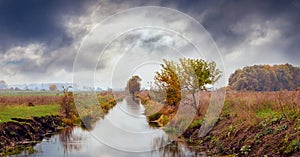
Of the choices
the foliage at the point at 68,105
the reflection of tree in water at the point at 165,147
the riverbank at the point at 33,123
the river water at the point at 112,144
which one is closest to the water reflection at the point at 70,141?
the river water at the point at 112,144

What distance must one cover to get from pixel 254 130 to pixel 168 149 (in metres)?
4.08

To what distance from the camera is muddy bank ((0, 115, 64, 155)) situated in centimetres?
→ 1689

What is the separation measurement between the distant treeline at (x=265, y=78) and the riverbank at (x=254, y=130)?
3686 cm

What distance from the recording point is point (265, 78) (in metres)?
60.6

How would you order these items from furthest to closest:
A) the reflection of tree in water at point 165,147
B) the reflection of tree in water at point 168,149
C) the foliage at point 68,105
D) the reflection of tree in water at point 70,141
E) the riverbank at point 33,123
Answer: the foliage at point 68,105 < the riverbank at point 33,123 < the reflection of tree in water at point 70,141 < the reflection of tree in water at point 165,147 < the reflection of tree in water at point 168,149

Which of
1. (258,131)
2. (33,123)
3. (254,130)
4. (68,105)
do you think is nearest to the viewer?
(258,131)

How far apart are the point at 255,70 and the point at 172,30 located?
47.3 m

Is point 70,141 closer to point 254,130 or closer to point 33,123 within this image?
point 33,123

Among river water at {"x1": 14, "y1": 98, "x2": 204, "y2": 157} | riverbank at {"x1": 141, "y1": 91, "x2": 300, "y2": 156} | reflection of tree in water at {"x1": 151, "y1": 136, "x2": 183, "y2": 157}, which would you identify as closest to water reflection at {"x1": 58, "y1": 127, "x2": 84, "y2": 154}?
river water at {"x1": 14, "y1": 98, "x2": 204, "y2": 157}

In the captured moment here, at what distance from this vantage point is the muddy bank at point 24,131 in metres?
16.9

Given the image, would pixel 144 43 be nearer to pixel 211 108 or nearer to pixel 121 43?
pixel 121 43

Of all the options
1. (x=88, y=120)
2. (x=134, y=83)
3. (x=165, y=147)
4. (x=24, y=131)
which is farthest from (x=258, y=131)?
(x=134, y=83)

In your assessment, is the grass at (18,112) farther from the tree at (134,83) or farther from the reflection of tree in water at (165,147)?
the reflection of tree in water at (165,147)

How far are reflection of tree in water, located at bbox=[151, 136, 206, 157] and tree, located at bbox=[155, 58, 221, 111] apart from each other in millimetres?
4498
